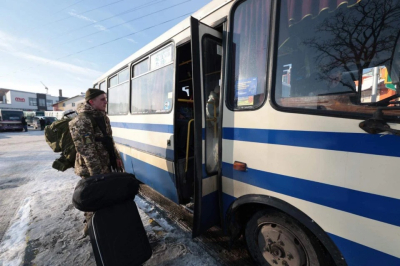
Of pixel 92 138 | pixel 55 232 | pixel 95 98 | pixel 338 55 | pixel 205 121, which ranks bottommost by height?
pixel 55 232

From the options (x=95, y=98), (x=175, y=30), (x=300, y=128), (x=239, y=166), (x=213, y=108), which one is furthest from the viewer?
(x=175, y=30)

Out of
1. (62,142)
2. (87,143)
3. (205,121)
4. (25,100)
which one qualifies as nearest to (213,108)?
(205,121)

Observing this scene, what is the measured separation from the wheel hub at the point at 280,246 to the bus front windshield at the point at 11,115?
1018 inches

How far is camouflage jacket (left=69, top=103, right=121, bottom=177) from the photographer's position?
223 centimetres

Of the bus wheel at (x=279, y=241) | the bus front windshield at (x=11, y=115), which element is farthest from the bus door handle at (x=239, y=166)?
the bus front windshield at (x=11, y=115)

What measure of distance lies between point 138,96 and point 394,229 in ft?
11.9

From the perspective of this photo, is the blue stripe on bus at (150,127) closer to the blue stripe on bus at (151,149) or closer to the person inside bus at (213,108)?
the blue stripe on bus at (151,149)

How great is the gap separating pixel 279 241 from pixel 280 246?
0.14ft

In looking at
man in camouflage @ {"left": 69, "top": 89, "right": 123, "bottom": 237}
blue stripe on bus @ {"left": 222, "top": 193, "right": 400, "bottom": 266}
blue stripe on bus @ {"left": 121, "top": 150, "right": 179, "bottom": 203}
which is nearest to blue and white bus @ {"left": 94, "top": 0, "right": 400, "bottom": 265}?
blue stripe on bus @ {"left": 222, "top": 193, "right": 400, "bottom": 266}

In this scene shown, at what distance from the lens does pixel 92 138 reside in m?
2.31

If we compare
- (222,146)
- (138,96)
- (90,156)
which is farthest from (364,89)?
(138,96)

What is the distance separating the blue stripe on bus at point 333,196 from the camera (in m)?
1.14

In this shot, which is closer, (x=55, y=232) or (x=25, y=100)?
(x=55, y=232)

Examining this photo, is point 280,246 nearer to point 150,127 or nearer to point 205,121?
point 205,121
